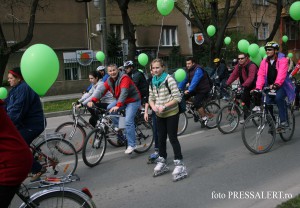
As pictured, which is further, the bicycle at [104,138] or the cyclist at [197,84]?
the cyclist at [197,84]

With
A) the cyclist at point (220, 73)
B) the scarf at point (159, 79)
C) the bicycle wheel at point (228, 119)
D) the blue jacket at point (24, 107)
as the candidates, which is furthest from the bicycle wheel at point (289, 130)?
the cyclist at point (220, 73)

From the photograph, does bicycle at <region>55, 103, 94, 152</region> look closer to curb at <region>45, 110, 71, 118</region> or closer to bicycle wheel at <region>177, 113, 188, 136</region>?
bicycle wheel at <region>177, 113, 188, 136</region>

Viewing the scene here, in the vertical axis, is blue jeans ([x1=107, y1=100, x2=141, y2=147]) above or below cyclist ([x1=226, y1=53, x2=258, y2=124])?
below

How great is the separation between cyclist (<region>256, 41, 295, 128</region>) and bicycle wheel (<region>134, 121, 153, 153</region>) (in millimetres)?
2208

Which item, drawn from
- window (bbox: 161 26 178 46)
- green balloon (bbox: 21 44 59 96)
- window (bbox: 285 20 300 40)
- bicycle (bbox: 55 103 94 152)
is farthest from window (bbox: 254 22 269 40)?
green balloon (bbox: 21 44 59 96)

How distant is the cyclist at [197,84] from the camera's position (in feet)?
29.5

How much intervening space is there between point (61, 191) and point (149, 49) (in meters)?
27.5

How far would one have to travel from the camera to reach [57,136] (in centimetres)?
591

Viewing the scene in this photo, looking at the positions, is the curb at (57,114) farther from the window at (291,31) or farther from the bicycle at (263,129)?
the window at (291,31)

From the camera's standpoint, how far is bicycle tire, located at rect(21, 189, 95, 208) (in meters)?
2.93

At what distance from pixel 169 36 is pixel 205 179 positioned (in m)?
26.7

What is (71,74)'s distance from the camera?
73.4ft

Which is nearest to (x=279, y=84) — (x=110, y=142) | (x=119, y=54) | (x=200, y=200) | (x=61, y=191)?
A: (x=200, y=200)

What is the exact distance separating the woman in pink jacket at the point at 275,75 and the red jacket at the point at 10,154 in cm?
518
